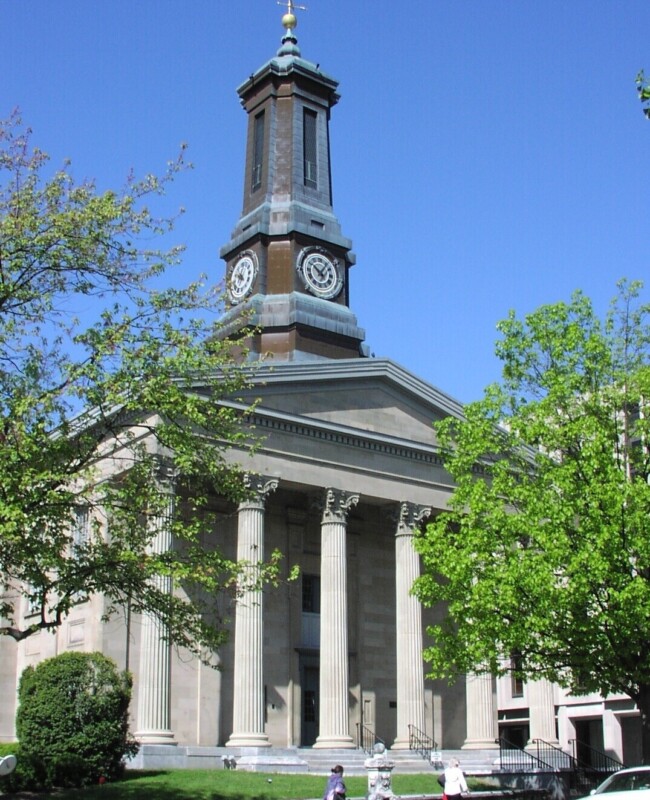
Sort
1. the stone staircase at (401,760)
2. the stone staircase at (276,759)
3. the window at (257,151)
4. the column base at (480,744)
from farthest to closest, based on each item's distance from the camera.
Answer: the window at (257,151)
the column base at (480,744)
the stone staircase at (401,760)
the stone staircase at (276,759)

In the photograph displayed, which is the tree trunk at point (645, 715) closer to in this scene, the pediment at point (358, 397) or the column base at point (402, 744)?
the column base at point (402, 744)

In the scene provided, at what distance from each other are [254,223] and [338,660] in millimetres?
21151

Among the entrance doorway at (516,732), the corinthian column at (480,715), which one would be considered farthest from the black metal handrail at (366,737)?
the entrance doorway at (516,732)

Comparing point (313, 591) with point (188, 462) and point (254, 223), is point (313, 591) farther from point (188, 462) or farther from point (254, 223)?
point (188, 462)

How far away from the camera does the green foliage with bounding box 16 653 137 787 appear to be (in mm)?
31656

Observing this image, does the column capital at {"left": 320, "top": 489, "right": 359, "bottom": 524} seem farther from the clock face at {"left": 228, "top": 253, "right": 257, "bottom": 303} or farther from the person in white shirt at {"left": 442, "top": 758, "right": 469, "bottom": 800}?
the person in white shirt at {"left": 442, "top": 758, "right": 469, "bottom": 800}

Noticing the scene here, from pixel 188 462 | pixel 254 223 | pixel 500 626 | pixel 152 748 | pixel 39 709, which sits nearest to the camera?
pixel 188 462

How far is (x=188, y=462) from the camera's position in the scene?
21656 mm

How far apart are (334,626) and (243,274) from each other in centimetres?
1799

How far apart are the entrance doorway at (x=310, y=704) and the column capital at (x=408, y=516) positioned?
6.53 meters

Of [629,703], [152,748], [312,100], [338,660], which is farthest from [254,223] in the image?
[629,703]

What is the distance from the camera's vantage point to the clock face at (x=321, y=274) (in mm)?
50875

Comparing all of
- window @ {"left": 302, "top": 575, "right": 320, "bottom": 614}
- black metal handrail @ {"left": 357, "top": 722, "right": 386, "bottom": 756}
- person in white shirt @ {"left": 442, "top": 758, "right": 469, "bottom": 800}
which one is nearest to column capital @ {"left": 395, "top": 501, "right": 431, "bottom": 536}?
window @ {"left": 302, "top": 575, "right": 320, "bottom": 614}

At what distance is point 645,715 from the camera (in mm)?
28453
